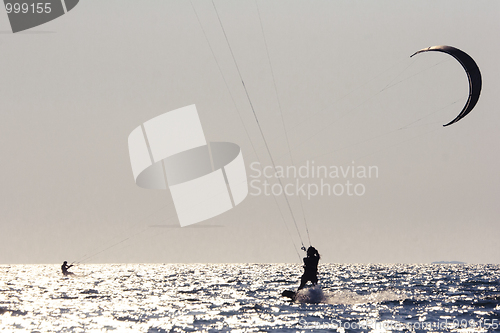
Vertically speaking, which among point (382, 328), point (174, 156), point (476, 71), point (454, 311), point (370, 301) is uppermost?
point (174, 156)

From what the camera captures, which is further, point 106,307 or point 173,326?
point 106,307

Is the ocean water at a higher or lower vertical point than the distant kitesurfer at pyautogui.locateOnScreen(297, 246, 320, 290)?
lower

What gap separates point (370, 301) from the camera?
91.5 ft

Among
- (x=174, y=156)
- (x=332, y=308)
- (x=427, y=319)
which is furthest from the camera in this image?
(x=174, y=156)

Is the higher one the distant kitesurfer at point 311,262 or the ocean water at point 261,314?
the distant kitesurfer at point 311,262

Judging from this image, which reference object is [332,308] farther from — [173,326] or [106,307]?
[106,307]

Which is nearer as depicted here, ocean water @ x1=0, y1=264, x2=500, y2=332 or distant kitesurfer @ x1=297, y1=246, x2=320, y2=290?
ocean water @ x1=0, y1=264, x2=500, y2=332

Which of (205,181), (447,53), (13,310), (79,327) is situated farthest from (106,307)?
(447,53)

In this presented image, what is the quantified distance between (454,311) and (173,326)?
12.8m

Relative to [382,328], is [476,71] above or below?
above

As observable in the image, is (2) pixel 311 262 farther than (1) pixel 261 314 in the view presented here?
Yes

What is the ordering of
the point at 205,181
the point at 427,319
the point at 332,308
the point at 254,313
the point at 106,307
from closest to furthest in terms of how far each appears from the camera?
the point at 427,319 → the point at 254,313 → the point at 332,308 → the point at 106,307 → the point at 205,181

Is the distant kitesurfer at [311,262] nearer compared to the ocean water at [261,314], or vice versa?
the ocean water at [261,314]

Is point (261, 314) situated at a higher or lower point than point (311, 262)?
lower
